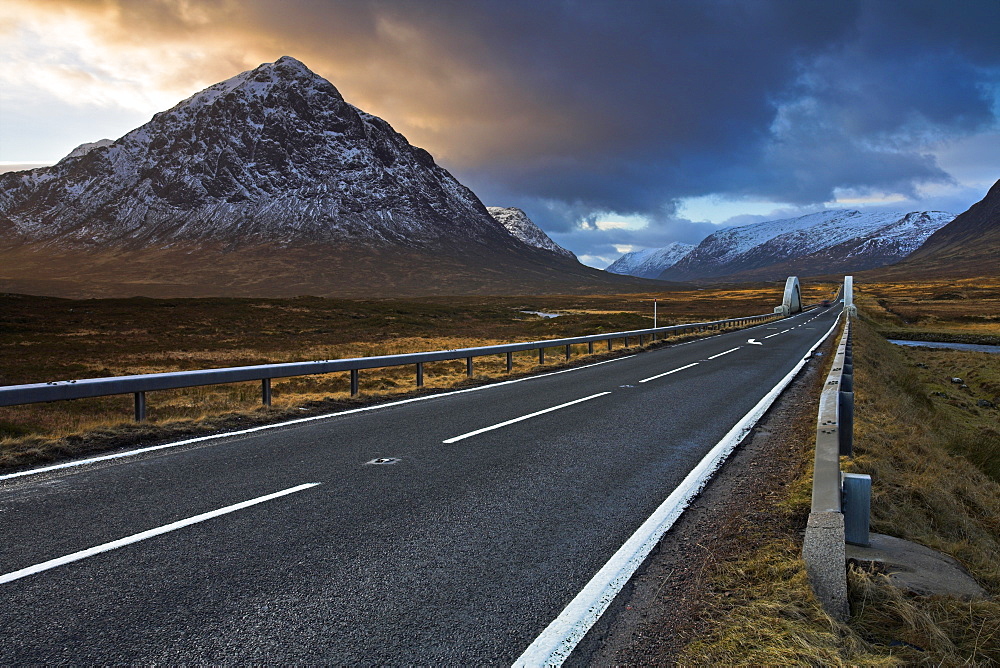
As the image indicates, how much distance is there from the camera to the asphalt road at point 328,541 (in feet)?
9.75

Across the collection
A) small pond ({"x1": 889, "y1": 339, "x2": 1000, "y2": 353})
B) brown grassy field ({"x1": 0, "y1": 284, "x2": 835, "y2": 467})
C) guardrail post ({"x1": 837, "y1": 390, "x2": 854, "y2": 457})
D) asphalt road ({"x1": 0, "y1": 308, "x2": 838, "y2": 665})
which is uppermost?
guardrail post ({"x1": 837, "y1": 390, "x2": 854, "y2": 457})

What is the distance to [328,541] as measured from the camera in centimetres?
420

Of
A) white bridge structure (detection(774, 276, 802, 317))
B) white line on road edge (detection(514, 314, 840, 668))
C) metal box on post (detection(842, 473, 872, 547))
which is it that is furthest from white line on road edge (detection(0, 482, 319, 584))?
white bridge structure (detection(774, 276, 802, 317))

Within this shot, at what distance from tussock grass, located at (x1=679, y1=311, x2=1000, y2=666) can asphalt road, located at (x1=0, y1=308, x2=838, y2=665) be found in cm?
93

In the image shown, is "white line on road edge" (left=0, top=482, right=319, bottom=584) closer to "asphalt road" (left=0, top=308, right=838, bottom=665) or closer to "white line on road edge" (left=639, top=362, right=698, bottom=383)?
"asphalt road" (left=0, top=308, right=838, bottom=665)

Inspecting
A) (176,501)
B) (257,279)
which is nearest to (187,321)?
(176,501)

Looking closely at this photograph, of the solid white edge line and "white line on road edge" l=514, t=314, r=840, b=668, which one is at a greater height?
"white line on road edge" l=514, t=314, r=840, b=668

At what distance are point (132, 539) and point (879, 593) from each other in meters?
4.87

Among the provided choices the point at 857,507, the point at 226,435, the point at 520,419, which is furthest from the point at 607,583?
the point at 226,435

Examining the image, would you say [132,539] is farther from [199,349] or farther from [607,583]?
[199,349]

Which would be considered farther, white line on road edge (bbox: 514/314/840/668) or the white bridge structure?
the white bridge structure

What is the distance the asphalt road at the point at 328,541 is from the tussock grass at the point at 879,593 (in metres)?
0.93

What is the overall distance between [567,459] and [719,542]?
2.52 m

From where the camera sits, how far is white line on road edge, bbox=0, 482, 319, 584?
12.0 ft
